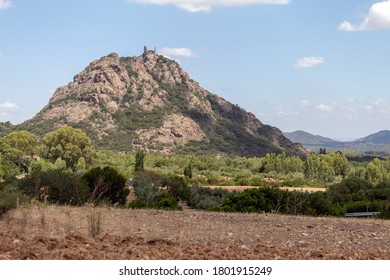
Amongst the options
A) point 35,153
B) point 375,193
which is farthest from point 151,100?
point 375,193

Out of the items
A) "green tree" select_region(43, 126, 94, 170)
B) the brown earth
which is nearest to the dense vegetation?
"green tree" select_region(43, 126, 94, 170)

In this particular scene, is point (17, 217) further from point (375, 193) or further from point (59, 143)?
point (59, 143)

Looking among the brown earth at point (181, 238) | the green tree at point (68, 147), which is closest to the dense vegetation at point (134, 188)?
the green tree at point (68, 147)

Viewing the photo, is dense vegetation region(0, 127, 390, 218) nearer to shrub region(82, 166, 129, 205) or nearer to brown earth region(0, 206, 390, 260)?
shrub region(82, 166, 129, 205)

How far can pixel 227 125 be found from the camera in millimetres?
182000

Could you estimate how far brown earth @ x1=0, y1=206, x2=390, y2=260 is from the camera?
7.31 m

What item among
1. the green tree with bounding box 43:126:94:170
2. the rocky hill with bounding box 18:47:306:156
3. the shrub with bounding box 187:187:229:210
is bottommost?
the shrub with bounding box 187:187:229:210

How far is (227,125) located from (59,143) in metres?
122

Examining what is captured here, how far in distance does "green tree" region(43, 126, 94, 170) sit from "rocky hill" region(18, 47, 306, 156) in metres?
76.9

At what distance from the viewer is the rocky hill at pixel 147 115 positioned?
15475 cm

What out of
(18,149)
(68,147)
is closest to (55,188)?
(68,147)

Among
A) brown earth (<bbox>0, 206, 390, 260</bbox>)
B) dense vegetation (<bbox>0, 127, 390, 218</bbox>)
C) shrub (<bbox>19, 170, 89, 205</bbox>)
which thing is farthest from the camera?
dense vegetation (<bbox>0, 127, 390, 218</bbox>)

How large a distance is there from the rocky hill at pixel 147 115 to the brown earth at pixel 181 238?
131384 millimetres

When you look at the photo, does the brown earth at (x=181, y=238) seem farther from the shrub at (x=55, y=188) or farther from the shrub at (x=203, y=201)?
the shrub at (x=203, y=201)
